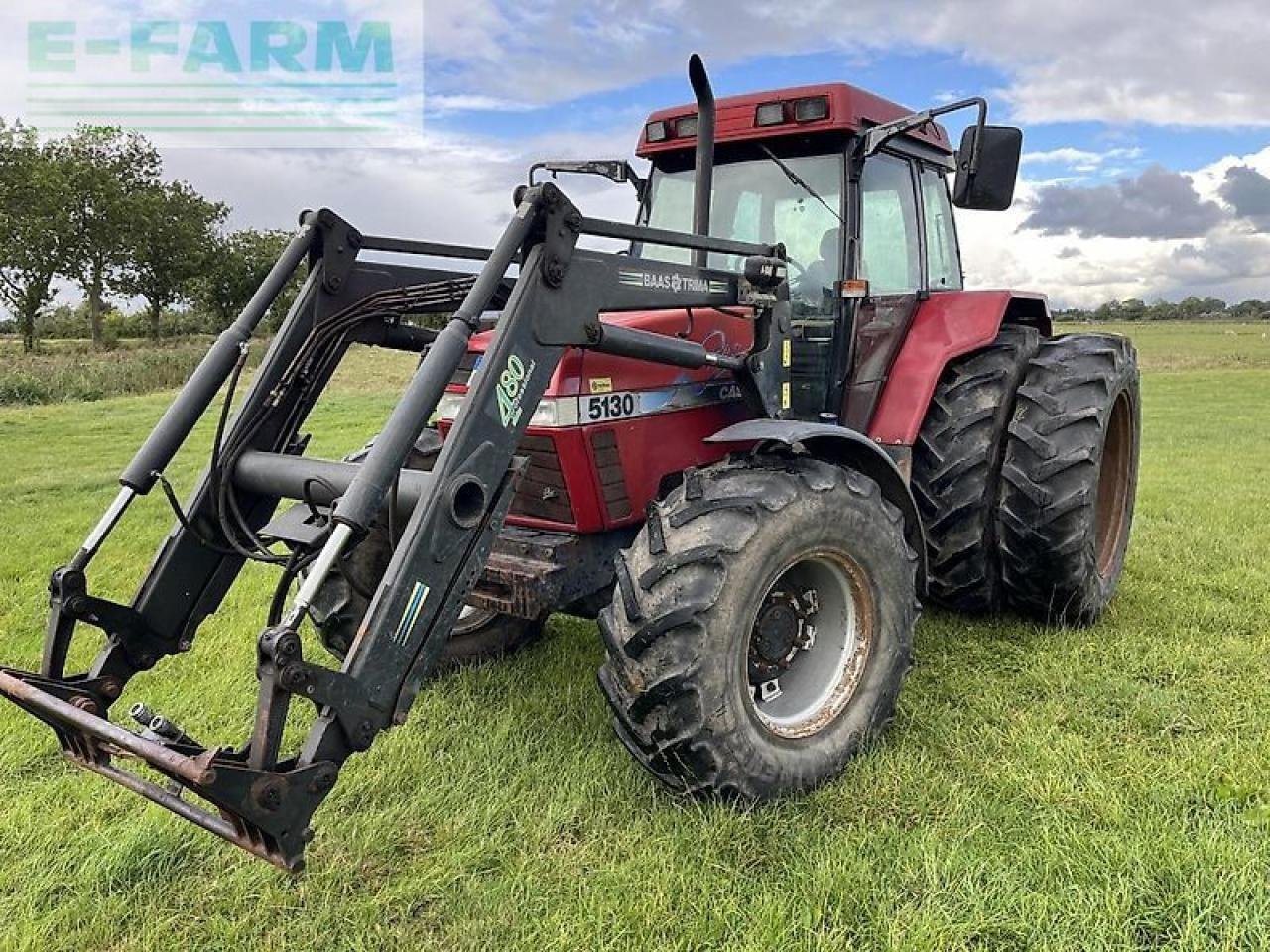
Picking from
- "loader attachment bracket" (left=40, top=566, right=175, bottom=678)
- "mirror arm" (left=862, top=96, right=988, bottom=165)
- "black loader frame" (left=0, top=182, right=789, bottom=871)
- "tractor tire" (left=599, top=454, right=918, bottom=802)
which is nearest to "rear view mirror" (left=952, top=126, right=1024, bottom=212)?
"mirror arm" (left=862, top=96, right=988, bottom=165)

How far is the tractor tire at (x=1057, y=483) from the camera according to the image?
4371 millimetres

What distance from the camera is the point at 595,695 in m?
4.04

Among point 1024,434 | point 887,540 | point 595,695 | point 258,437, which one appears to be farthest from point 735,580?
point 1024,434

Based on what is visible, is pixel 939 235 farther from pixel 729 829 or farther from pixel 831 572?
pixel 729 829

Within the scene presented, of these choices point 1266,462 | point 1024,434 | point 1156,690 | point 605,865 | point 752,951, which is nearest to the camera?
point 752,951

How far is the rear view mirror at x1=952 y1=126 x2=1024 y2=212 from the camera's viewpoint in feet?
12.7

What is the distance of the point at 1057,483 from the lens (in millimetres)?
4379

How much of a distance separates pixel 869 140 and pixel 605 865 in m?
3.03

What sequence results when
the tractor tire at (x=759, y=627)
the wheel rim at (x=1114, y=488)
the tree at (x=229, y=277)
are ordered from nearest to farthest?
the tractor tire at (x=759, y=627)
the wheel rim at (x=1114, y=488)
the tree at (x=229, y=277)

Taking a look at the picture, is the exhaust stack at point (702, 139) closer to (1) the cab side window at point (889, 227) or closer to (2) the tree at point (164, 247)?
(1) the cab side window at point (889, 227)

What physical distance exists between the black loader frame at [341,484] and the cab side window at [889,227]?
2.58 feet

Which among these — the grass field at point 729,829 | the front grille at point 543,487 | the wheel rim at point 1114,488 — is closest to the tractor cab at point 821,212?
the front grille at point 543,487

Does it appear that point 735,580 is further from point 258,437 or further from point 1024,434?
point 1024,434

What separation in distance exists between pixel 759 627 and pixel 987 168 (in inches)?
80.3
